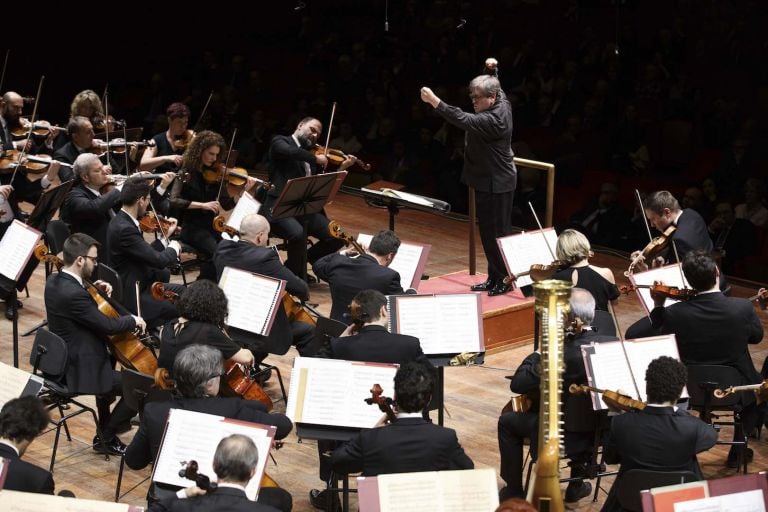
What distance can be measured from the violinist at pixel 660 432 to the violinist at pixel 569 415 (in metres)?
0.55

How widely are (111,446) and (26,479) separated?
6.13 ft

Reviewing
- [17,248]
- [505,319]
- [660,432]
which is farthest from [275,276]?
[660,432]

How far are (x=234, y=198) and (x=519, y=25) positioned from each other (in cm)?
565

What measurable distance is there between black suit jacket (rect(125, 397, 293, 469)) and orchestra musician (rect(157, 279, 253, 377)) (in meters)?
0.73

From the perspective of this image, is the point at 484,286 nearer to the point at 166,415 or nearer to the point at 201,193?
the point at 201,193

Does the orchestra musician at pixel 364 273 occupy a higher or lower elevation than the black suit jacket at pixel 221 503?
higher

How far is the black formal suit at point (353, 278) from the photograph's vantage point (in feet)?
21.8

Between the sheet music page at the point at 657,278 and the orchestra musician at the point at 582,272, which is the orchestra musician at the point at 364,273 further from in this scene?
the sheet music page at the point at 657,278

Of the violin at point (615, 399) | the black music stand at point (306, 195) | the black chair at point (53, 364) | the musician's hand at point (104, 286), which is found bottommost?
the violin at point (615, 399)

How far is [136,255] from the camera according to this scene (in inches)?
282

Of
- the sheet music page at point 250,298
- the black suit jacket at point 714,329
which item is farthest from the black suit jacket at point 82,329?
the black suit jacket at point 714,329

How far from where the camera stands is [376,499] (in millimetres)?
4203

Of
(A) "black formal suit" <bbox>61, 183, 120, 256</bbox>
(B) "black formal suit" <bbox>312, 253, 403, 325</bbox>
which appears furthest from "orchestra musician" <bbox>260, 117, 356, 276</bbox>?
(B) "black formal suit" <bbox>312, 253, 403, 325</bbox>

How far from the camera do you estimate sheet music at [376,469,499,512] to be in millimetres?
4211
